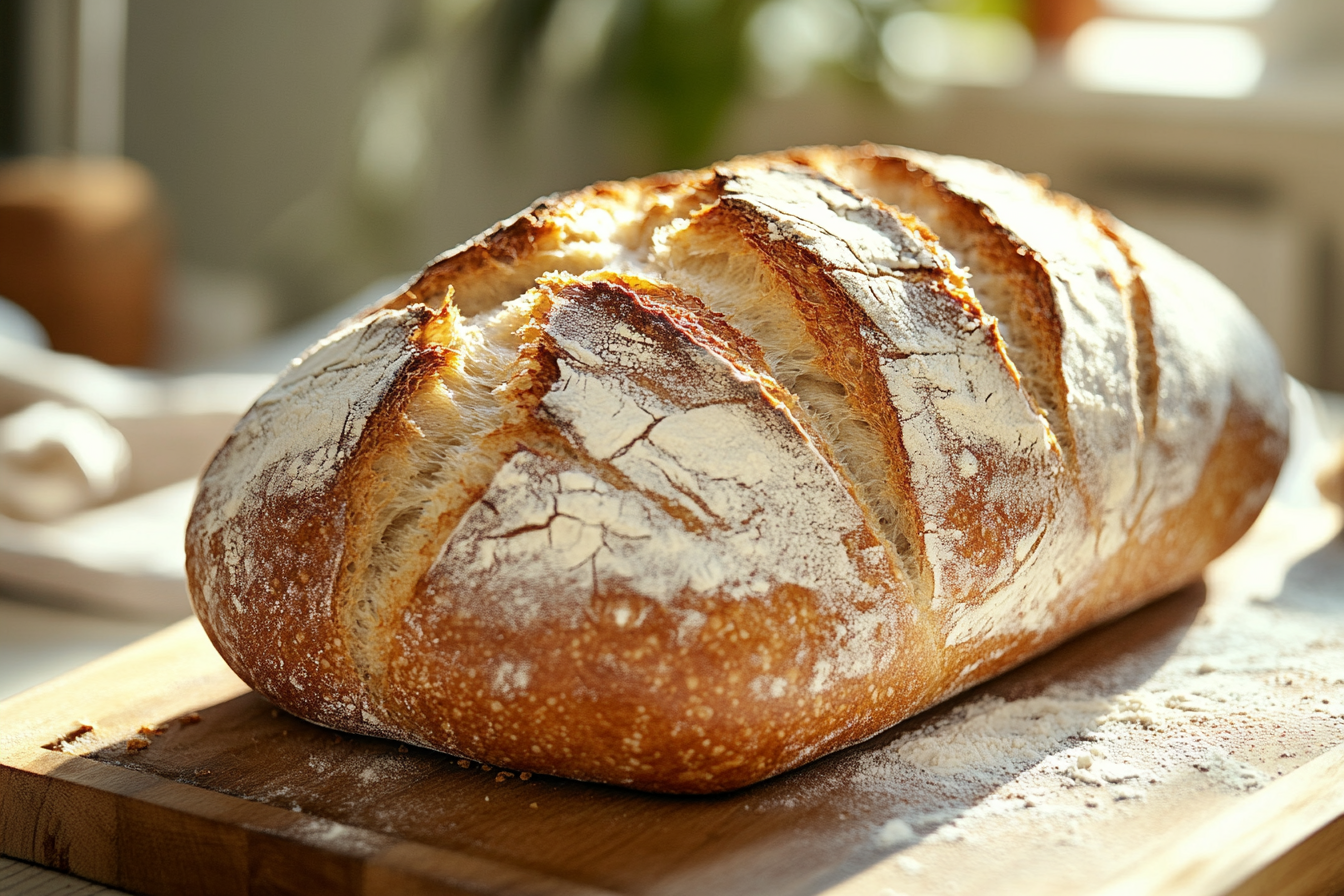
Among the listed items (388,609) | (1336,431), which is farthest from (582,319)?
(1336,431)

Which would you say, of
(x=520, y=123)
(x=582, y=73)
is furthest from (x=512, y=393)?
(x=520, y=123)

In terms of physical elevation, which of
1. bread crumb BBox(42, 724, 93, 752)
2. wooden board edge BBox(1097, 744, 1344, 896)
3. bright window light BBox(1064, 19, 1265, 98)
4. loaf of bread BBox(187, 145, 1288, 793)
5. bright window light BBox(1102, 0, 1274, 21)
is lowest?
bread crumb BBox(42, 724, 93, 752)

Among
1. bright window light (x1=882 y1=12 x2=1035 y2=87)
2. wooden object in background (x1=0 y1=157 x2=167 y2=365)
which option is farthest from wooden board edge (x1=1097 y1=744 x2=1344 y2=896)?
bright window light (x1=882 y1=12 x2=1035 y2=87)

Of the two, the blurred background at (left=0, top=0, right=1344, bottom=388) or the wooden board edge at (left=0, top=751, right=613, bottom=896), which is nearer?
the wooden board edge at (left=0, top=751, right=613, bottom=896)

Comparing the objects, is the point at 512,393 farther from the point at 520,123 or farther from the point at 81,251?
the point at 520,123

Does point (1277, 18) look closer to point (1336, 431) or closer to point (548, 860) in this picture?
point (1336, 431)

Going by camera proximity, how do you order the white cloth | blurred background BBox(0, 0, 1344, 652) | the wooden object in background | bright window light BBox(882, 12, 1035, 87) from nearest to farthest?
the white cloth < the wooden object in background < blurred background BBox(0, 0, 1344, 652) < bright window light BBox(882, 12, 1035, 87)

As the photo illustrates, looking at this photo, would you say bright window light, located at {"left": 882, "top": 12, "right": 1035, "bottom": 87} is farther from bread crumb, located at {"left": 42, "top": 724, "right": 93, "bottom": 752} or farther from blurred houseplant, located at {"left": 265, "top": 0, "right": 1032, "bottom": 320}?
bread crumb, located at {"left": 42, "top": 724, "right": 93, "bottom": 752}

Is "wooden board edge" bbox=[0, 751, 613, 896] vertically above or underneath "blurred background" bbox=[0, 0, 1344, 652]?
underneath
